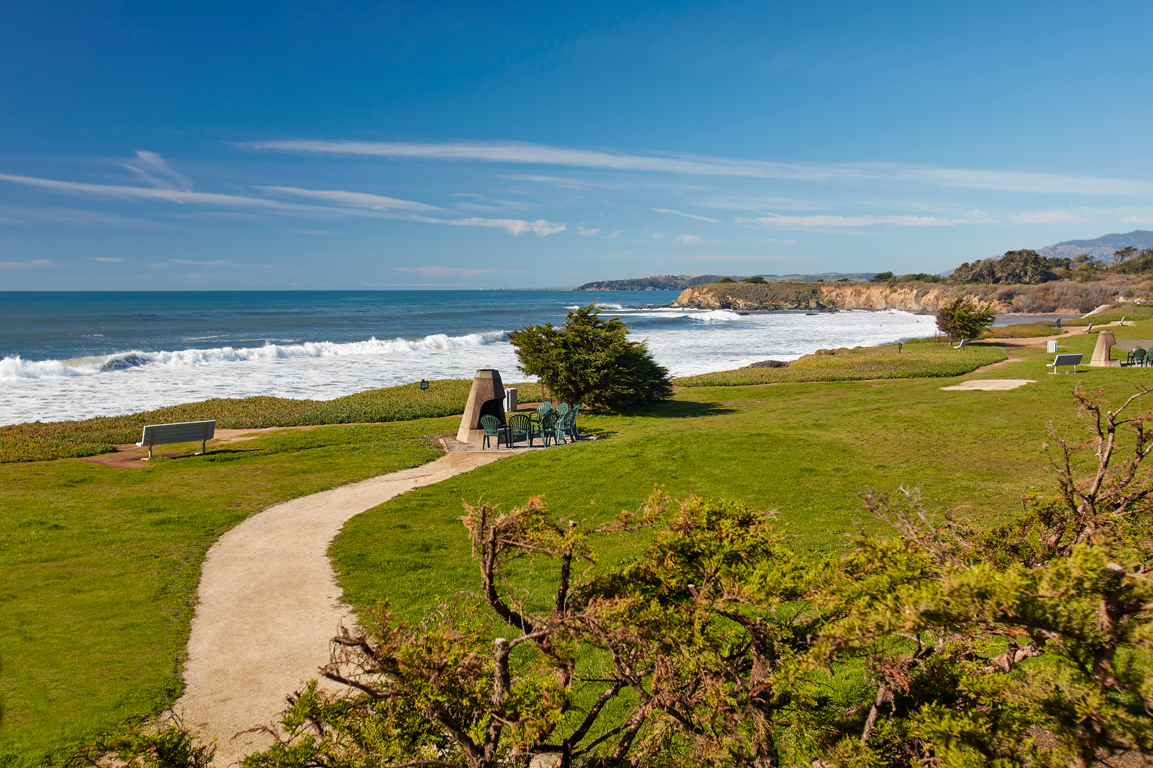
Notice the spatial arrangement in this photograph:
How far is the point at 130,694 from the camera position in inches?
202

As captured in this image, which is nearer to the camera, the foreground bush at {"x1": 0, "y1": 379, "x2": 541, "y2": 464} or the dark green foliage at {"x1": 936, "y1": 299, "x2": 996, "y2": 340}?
the foreground bush at {"x1": 0, "y1": 379, "x2": 541, "y2": 464}

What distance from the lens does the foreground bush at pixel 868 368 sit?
26094 millimetres

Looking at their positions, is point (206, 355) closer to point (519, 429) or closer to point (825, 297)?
point (519, 429)

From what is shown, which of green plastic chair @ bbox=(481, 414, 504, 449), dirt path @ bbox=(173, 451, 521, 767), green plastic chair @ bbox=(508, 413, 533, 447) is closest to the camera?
dirt path @ bbox=(173, 451, 521, 767)

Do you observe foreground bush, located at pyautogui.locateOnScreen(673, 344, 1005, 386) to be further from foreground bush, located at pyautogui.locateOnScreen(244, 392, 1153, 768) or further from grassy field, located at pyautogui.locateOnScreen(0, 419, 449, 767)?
foreground bush, located at pyautogui.locateOnScreen(244, 392, 1153, 768)

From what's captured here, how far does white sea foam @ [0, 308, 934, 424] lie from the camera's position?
28438 millimetres

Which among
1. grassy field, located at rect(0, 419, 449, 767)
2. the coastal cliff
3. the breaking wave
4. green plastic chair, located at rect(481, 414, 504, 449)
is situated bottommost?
grassy field, located at rect(0, 419, 449, 767)

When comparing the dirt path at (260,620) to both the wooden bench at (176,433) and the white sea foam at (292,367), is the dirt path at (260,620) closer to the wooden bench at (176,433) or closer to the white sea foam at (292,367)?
the wooden bench at (176,433)

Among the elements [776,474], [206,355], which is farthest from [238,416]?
[206,355]

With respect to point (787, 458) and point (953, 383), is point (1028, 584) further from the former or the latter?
point (953, 383)

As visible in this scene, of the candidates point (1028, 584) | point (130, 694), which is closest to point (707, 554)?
point (1028, 584)

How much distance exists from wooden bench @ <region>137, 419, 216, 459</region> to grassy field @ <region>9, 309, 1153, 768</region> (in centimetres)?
69

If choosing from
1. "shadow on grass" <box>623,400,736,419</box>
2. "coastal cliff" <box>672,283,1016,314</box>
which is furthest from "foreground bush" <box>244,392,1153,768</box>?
"coastal cliff" <box>672,283,1016,314</box>

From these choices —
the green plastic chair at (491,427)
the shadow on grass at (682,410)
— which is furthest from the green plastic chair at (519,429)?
the shadow on grass at (682,410)
